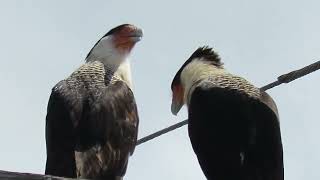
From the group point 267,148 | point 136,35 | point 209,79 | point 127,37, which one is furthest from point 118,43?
point 267,148

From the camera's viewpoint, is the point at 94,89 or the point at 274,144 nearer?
the point at 274,144

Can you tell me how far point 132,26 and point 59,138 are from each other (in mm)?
2314

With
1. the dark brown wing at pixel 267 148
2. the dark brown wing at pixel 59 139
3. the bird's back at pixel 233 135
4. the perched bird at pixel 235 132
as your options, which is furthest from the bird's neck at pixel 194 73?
the dark brown wing at pixel 59 139

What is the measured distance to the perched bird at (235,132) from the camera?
5.91 meters

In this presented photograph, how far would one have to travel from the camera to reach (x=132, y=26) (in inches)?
317

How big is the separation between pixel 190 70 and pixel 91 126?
5.72ft

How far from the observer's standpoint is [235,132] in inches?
236

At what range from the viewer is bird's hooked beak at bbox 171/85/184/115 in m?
7.68

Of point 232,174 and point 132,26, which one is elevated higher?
point 132,26

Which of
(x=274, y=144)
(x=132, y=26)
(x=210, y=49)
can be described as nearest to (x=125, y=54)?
(x=132, y=26)

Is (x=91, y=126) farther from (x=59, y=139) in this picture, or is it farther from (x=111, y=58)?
(x=111, y=58)

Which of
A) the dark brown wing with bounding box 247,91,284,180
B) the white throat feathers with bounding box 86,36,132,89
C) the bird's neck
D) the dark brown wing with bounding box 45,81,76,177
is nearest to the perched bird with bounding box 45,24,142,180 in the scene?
the dark brown wing with bounding box 45,81,76,177

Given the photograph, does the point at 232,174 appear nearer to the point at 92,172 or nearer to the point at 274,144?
the point at 274,144

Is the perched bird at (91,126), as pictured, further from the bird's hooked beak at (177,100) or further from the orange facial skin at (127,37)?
the orange facial skin at (127,37)
